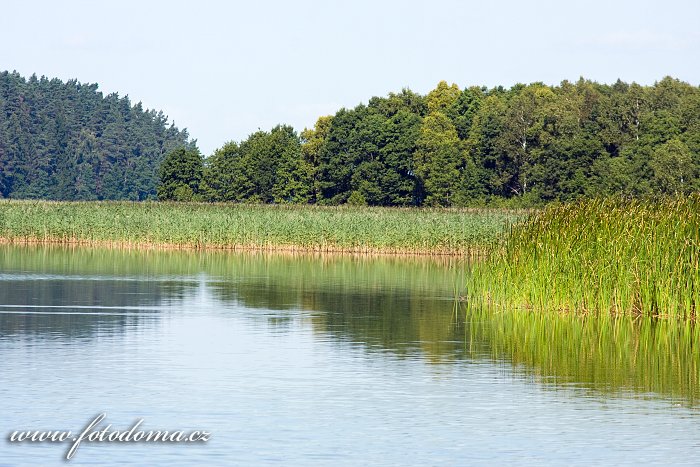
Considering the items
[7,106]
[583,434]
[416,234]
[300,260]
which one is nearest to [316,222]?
[416,234]

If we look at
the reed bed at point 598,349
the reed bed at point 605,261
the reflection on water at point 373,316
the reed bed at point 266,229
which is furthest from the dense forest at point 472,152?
the reed bed at point 598,349

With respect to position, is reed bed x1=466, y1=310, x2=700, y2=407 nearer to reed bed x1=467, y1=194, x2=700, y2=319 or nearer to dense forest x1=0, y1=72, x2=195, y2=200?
reed bed x1=467, y1=194, x2=700, y2=319

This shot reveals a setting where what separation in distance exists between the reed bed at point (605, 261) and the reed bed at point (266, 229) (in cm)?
2400

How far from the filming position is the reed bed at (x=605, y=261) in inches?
884

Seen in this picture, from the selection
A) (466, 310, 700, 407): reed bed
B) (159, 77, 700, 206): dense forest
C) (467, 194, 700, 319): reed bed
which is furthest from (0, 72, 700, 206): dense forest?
(466, 310, 700, 407): reed bed

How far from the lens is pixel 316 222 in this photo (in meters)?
51.9

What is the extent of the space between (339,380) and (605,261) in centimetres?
927

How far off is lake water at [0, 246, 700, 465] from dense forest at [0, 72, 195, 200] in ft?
353

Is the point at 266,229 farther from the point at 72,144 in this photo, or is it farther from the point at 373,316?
the point at 72,144

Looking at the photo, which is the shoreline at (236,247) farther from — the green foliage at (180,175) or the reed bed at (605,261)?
the green foliage at (180,175)

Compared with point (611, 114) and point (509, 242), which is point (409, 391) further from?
point (611, 114)

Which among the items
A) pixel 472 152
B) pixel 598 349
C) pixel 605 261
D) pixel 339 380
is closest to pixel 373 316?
pixel 605 261

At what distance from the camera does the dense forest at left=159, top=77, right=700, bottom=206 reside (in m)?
75.7

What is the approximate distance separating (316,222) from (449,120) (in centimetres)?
4190
